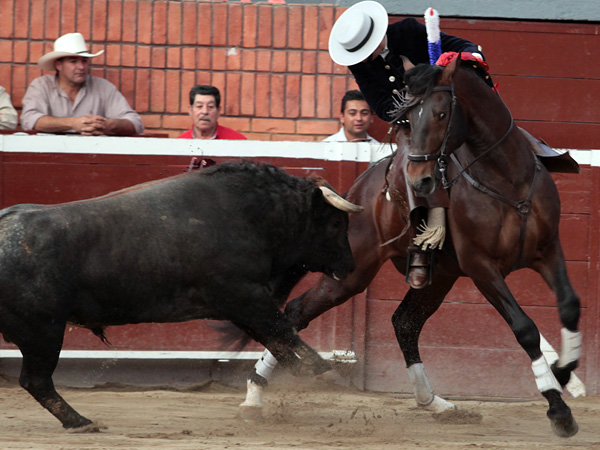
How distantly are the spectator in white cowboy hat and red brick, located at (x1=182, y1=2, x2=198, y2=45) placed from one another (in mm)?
603

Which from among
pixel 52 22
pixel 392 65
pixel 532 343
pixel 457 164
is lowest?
pixel 532 343

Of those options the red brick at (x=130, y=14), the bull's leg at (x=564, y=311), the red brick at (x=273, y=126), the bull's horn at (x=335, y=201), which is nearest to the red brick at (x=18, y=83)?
the red brick at (x=130, y=14)

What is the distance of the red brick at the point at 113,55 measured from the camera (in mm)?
6793

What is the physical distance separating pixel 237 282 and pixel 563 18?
11.3 feet

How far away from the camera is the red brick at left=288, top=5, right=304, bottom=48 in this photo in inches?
269

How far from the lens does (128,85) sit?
6816mm

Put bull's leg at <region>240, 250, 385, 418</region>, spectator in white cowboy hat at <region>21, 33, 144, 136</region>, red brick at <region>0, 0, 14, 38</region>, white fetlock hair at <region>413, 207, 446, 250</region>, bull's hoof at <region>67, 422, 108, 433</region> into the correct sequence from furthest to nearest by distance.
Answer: red brick at <region>0, 0, 14, 38</region> < spectator in white cowboy hat at <region>21, 33, 144, 136</region> < bull's leg at <region>240, 250, 385, 418</region> < white fetlock hair at <region>413, 207, 446, 250</region> < bull's hoof at <region>67, 422, 108, 433</region>

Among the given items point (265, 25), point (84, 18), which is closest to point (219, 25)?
point (265, 25)

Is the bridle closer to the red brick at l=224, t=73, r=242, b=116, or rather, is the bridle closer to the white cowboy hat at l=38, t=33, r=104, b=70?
the red brick at l=224, t=73, r=242, b=116

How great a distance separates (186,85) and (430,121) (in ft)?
8.56

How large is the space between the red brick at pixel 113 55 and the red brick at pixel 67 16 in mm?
274

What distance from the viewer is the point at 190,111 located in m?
6.50

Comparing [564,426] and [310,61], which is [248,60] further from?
[564,426]

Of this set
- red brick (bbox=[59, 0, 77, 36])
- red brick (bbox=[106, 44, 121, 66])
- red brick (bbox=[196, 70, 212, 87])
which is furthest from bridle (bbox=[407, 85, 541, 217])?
red brick (bbox=[59, 0, 77, 36])
